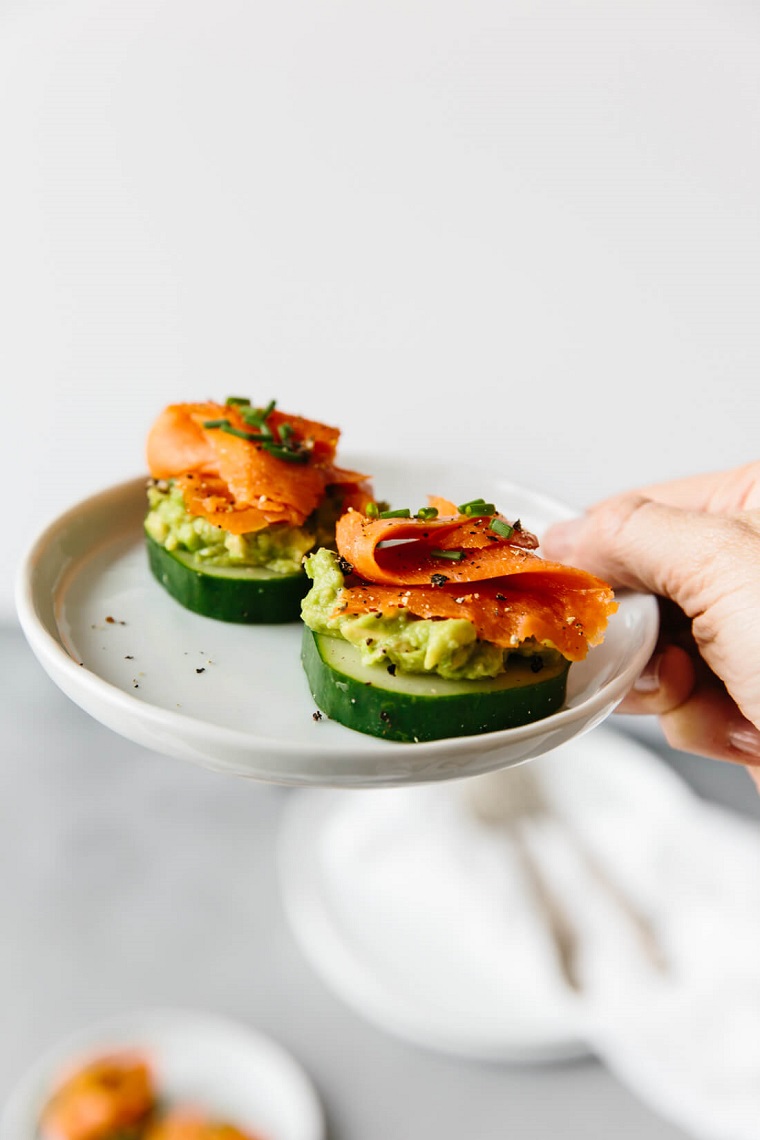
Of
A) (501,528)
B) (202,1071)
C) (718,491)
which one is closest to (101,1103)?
(202,1071)

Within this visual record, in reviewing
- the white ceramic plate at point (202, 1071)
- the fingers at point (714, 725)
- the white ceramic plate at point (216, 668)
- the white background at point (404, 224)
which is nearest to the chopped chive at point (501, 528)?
the white ceramic plate at point (216, 668)

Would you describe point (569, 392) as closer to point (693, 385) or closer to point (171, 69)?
point (693, 385)

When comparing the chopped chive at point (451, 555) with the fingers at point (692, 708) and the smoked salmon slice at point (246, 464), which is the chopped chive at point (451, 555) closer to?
the smoked salmon slice at point (246, 464)

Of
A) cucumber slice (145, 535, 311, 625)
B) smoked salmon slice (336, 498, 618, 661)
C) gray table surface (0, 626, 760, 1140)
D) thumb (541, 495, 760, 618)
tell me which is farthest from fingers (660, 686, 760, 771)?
gray table surface (0, 626, 760, 1140)

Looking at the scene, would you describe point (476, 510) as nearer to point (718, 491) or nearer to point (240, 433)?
point (240, 433)

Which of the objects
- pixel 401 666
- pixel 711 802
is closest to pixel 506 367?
pixel 711 802

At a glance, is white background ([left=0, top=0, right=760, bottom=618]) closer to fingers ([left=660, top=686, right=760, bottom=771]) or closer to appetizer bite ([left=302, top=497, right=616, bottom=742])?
fingers ([left=660, top=686, right=760, bottom=771])
